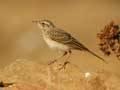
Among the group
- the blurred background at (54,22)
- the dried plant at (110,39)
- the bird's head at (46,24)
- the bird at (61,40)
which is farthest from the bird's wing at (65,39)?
the blurred background at (54,22)

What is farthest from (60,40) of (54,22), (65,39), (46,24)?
(54,22)

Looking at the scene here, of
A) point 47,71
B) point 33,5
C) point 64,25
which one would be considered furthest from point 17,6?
point 47,71

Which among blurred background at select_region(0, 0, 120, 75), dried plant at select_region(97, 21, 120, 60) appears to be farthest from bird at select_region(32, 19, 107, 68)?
blurred background at select_region(0, 0, 120, 75)

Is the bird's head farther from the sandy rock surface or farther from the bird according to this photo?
the sandy rock surface

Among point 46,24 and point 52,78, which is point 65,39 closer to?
point 46,24

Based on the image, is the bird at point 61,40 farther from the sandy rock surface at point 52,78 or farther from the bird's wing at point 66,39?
the sandy rock surface at point 52,78

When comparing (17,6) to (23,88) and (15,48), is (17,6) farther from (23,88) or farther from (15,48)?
(23,88)
